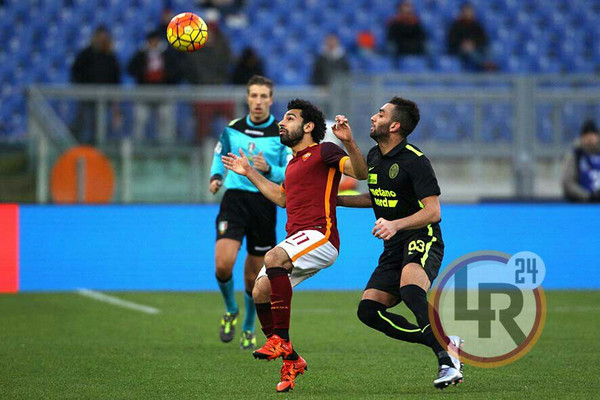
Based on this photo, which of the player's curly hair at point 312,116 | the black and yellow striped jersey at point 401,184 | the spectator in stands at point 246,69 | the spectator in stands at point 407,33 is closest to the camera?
the black and yellow striped jersey at point 401,184

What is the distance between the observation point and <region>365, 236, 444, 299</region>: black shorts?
7250 millimetres

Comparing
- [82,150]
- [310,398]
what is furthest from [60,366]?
[82,150]

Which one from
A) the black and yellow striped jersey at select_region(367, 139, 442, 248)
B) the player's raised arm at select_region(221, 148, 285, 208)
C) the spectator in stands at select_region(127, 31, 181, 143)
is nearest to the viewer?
the black and yellow striped jersey at select_region(367, 139, 442, 248)

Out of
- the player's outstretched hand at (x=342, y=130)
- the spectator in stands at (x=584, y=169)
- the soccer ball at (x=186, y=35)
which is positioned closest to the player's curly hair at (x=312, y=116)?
the player's outstretched hand at (x=342, y=130)

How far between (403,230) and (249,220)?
286 centimetres

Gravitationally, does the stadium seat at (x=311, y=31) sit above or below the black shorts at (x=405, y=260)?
above

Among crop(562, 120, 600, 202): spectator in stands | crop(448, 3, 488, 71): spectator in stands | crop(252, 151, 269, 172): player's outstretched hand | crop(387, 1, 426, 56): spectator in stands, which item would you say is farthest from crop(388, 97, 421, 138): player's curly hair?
crop(448, 3, 488, 71): spectator in stands

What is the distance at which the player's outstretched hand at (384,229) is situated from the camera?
6.86m

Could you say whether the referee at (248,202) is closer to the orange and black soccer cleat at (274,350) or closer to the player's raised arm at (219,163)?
the player's raised arm at (219,163)

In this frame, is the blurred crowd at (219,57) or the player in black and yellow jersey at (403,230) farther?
the blurred crowd at (219,57)

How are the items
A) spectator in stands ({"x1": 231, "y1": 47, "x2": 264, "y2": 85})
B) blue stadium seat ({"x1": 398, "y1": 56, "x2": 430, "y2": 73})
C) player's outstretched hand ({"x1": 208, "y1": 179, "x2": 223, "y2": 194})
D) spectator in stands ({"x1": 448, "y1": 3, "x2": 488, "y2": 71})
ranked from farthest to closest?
blue stadium seat ({"x1": 398, "y1": 56, "x2": 430, "y2": 73}) < spectator in stands ({"x1": 448, "y1": 3, "x2": 488, "y2": 71}) < spectator in stands ({"x1": 231, "y1": 47, "x2": 264, "y2": 85}) < player's outstretched hand ({"x1": 208, "y1": 179, "x2": 223, "y2": 194})

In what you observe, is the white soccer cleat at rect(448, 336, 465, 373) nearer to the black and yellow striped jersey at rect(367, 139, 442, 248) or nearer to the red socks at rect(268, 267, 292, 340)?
the black and yellow striped jersey at rect(367, 139, 442, 248)

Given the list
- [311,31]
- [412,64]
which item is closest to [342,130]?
[412,64]

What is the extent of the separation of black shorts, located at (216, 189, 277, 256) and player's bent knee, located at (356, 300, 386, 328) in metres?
2.72
